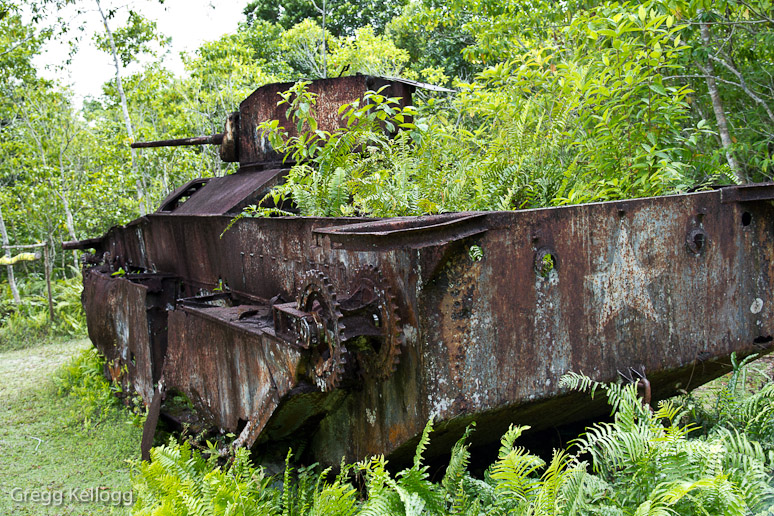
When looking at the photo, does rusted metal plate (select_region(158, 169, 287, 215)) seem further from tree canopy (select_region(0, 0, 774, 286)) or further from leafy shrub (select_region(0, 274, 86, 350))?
leafy shrub (select_region(0, 274, 86, 350))

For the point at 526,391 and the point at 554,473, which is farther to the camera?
the point at 526,391

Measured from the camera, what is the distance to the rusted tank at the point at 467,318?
2.84m

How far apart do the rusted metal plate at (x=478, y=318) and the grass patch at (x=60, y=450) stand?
1171mm

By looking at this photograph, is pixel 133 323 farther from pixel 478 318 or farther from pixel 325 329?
pixel 478 318

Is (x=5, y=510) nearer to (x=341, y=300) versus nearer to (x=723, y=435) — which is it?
(x=341, y=300)

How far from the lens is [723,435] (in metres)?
3.30

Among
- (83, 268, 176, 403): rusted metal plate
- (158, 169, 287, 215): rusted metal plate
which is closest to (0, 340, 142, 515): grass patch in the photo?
(83, 268, 176, 403): rusted metal plate

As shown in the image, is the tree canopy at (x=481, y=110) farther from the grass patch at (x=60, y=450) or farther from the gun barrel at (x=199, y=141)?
the grass patch at (x=60, y=450)

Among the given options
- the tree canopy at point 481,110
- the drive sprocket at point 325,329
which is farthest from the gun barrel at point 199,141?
the drive sprocket at point 325,329

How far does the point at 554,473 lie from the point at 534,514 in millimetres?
215

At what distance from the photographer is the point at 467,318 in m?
2.90

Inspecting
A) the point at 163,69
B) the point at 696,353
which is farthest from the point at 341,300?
the point at 163,69

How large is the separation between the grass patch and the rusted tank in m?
0.92

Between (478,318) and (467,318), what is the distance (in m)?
0.06
